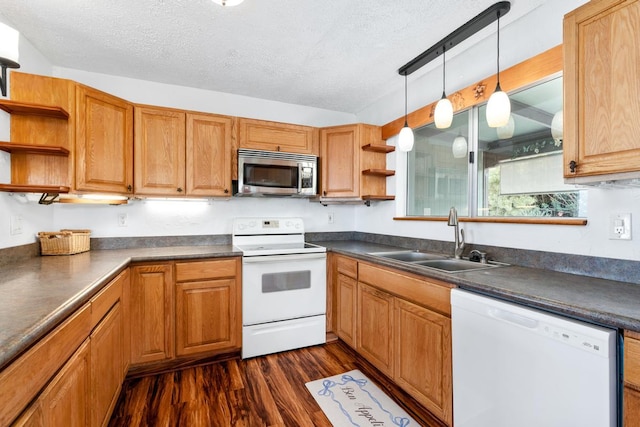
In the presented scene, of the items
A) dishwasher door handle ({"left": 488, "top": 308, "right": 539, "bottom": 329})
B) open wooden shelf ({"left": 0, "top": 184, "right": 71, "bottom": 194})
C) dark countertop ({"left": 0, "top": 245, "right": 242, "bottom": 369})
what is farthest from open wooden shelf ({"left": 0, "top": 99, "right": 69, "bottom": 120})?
dishwasher door handle ({"left": 488, "top": 308, "right": 539, "bottom": 329})

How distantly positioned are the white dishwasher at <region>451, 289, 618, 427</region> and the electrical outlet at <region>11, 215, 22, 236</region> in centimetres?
266

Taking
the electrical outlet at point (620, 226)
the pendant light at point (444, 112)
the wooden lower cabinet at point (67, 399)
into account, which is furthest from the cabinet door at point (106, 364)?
the electrical outlet at point (620, 226)

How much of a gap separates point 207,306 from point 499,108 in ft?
7.84

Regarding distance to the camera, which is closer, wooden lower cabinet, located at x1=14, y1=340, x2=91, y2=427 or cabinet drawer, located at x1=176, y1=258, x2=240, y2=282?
wooden lower cabinet, located at x1=14, y1=340, x2=91, y2=427

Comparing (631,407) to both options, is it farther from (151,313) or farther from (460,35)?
(151,313)

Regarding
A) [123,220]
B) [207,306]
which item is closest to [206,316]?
[207,306]

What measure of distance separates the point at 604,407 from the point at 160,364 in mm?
2558

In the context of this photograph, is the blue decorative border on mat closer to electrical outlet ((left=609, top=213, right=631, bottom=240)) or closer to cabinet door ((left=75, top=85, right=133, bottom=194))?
electrical outlet ((left=609, top=213, right=631, bottom=240))

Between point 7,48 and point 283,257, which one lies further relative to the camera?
point 283,257

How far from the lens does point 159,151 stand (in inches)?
96.7

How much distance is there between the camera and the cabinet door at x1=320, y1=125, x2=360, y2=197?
2908 mm

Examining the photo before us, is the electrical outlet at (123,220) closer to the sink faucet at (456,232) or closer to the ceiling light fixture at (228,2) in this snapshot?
the ceiling light fixture at (228,2)

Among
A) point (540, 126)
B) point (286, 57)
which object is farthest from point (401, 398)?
point (286, 57)

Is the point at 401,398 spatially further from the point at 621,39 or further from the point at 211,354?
the point at 621,39
